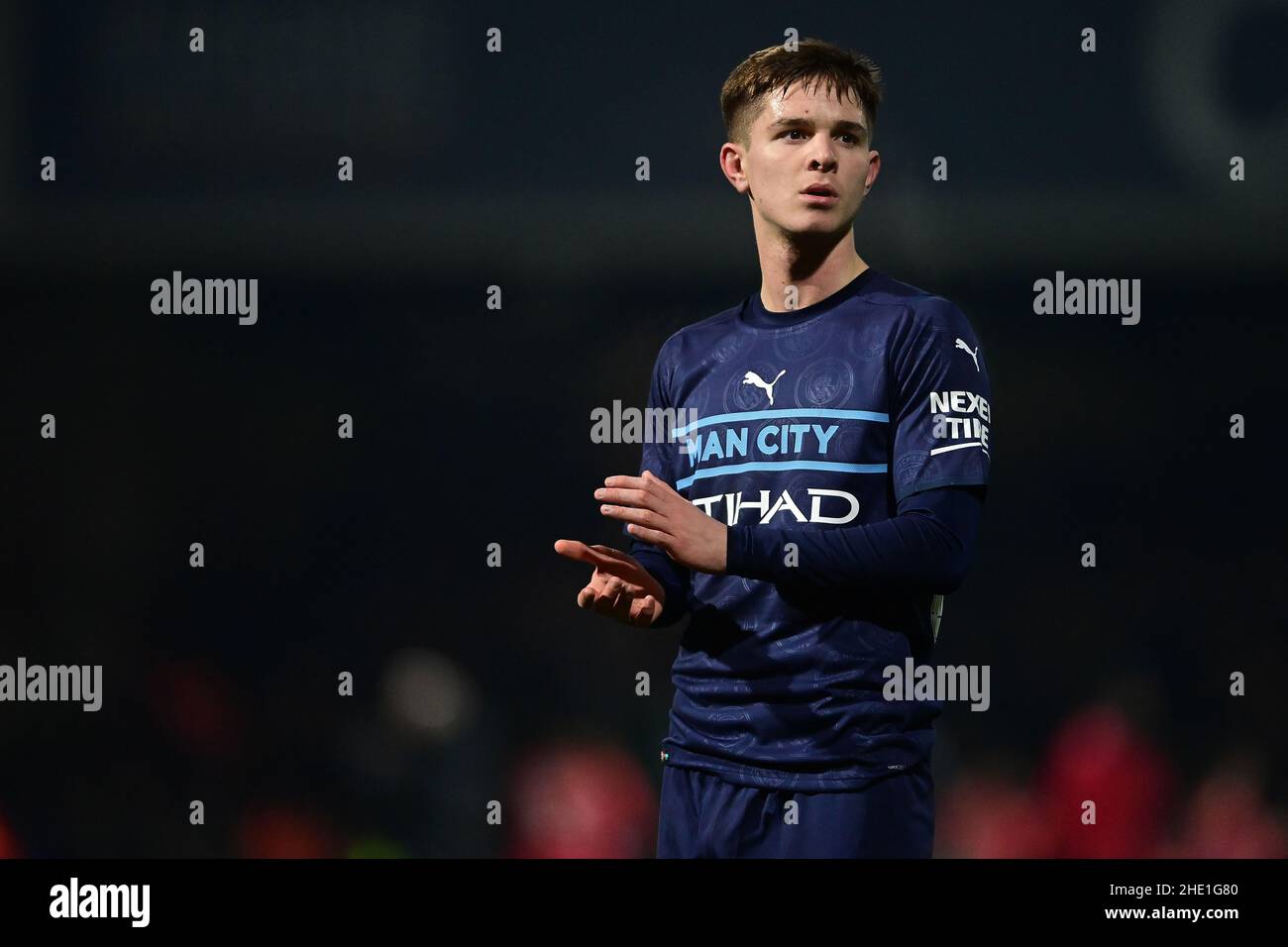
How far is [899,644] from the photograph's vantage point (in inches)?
115

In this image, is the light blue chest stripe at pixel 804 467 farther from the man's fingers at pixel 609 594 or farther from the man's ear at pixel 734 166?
the man's ear at pixel 734 166

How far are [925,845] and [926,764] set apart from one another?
0.58ft

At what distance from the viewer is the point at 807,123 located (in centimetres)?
312

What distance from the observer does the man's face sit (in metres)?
3.09

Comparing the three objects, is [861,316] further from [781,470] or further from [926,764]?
[926,764]

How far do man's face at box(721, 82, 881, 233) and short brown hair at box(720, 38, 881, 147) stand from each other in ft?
0.10

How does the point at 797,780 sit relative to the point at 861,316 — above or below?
below

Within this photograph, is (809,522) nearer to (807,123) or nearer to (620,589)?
(620,589)

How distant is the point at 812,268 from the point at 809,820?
49.9 inches

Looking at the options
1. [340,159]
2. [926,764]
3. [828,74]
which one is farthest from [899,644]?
[340,159]

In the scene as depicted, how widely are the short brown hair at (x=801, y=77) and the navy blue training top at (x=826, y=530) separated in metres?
0.45

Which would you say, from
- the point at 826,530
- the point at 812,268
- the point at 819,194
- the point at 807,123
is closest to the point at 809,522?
the point at 826,530

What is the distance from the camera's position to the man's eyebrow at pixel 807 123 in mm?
3119

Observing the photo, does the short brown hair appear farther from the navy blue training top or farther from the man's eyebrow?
the navy blue training top
